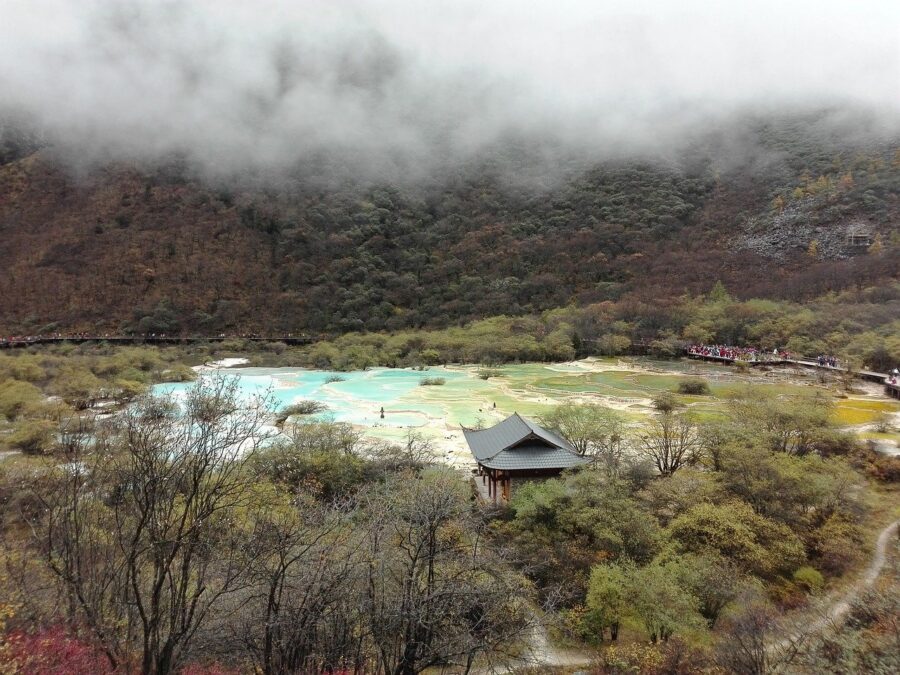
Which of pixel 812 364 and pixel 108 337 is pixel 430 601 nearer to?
pixel 812 364

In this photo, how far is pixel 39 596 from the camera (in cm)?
934

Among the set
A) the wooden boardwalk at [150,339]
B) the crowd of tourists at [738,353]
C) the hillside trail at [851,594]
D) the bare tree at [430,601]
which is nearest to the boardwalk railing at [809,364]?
the crowd of tourists at [738,353]

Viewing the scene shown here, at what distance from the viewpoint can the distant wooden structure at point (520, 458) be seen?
16109 millimetres

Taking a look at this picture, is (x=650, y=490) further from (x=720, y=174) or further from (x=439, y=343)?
(x=720, y=174)

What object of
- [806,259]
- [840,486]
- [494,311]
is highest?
[806,259]

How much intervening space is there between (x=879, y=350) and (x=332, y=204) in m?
98.1

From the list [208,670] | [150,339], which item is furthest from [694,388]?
[150,339]

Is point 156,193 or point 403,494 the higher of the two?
point 156,193

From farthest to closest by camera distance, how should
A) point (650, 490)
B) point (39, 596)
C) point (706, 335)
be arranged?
point (706, 335) < point (650, 490) < point (39, 596)

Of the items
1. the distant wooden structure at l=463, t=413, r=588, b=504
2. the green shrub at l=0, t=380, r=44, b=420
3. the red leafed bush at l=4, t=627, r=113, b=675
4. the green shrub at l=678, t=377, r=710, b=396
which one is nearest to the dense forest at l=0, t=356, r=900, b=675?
the red leafed bush at l=4, t=627, r=113, b=675

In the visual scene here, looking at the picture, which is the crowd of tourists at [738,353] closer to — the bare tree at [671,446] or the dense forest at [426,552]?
the dense forest at [426,552]

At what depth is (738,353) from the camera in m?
50.4

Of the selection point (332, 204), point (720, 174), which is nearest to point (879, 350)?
point (720, 174)

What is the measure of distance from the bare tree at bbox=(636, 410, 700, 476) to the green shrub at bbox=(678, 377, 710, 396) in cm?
1682
